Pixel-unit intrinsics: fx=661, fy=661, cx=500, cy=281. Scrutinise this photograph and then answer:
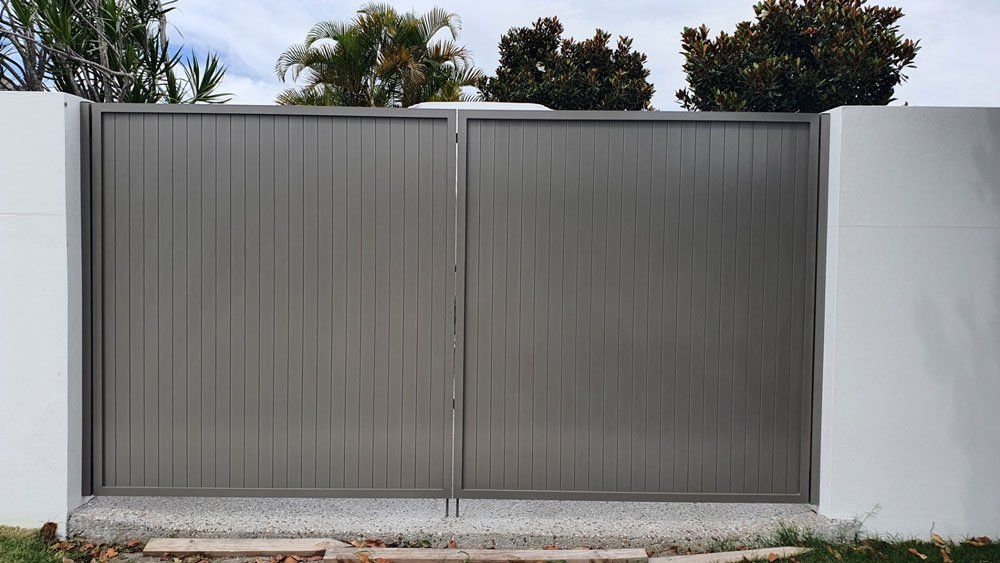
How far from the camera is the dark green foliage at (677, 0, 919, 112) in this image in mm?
11492

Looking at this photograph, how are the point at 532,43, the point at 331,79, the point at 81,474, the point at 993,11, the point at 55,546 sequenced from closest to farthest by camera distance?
the point at 55,546 < the point at 81,474 < the point at 993,11 < the point at 331,79 < the point at 532,43

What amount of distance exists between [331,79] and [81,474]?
9.34 meters

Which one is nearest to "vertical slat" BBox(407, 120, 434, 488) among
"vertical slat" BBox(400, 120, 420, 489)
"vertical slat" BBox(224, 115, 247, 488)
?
"vertical slat" BBox(400, 120, 420, 489)

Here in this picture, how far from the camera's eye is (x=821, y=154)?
370 cm

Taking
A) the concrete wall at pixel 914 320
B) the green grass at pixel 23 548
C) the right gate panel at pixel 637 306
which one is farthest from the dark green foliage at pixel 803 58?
the green grass at pixel 23 548

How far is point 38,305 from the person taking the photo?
11.7ft

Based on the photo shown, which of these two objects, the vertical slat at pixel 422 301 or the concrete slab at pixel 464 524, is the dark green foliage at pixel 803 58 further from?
the concrete slab at pixel 464 524

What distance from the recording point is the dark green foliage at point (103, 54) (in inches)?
347

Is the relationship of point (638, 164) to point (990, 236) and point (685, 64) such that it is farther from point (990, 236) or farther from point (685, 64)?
point (685, 64)

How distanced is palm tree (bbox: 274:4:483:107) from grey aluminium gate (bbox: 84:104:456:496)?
26.7 ft

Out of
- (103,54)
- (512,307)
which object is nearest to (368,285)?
(512,307)

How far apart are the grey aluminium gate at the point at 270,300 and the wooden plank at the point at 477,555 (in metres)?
0.41

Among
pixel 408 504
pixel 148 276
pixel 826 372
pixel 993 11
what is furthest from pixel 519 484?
pixel 993 11

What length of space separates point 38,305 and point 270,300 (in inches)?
47.5
